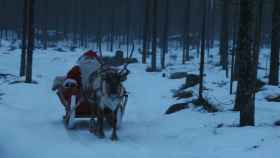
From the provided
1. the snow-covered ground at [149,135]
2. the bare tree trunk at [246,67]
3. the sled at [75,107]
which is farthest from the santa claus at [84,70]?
the bare tree trunk at [246,67]

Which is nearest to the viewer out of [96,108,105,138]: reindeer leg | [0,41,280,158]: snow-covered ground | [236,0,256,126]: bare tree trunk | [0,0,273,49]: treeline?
[0,41,280,158]: snow-covered ground

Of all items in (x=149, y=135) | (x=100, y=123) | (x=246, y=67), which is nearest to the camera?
(x=246, y=67)

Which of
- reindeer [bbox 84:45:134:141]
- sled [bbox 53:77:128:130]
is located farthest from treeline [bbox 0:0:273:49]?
reindeer [bbox 84:45:134:141]

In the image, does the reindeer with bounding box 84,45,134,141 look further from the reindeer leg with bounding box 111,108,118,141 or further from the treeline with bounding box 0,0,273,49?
the treeline with bounding box 0,0,273,49

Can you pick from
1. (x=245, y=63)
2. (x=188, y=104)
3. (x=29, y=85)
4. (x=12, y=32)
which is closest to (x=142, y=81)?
(x=29, y=85)

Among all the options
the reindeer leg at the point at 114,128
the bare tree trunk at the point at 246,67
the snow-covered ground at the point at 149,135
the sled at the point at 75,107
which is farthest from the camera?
the sled at the point at 75,107

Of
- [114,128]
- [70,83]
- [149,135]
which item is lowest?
[149,135]

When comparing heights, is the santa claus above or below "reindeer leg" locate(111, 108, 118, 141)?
above

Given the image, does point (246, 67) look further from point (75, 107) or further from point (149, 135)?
point (75, 107)

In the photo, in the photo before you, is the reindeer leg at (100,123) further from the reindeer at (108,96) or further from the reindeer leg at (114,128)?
the reindeer leg at (114,128)

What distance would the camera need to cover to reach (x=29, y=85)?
24.3 metres

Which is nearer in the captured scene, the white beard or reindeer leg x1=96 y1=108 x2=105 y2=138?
reindeer leg x1=96 y1=108 x2=105 y2=138

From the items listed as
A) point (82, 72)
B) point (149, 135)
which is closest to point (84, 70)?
point (82, 72)

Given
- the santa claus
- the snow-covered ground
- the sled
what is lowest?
the snow-covered ground
